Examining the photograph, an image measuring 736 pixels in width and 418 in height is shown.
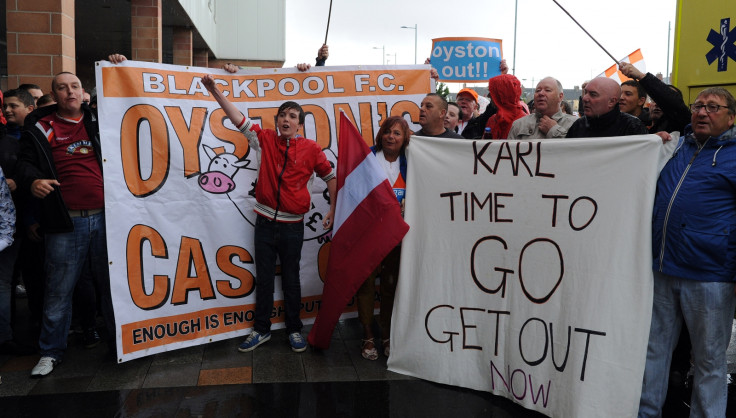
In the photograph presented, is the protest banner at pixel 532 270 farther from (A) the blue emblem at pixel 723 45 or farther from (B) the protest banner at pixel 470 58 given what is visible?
(B) the protest banner at pixel 470 58

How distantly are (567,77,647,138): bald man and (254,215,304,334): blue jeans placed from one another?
218 centimetres

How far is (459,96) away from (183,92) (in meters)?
3.40

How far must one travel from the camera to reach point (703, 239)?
3.13 m

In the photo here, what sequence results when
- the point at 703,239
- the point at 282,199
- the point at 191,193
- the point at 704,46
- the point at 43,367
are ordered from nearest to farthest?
the point at 703,239 → the point at 704,46 → the point at 43,367 → the point at 282,199 → the point at 191,193

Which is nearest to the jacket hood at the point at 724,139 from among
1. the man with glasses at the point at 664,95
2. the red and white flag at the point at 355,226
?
the man with glasses at the point at 664,95

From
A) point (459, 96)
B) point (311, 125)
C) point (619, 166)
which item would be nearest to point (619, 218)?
point (619, 166)

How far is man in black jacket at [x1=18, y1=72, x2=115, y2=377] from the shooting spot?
4.21m

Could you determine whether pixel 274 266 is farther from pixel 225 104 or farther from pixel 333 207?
pixel 225 104

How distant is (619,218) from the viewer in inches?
135

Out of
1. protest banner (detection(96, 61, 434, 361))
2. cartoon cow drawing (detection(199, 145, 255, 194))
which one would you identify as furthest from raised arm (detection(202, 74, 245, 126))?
cartoon cow drawing (detection(199, 145, 255, 194))

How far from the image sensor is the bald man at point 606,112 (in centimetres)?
392

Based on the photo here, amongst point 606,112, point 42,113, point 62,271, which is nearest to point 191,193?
point 62,271

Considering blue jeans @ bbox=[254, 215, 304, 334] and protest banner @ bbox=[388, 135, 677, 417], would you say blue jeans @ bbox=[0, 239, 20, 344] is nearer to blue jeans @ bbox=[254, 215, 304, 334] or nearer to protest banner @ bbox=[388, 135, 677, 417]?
blue jeans @ bbox=[254, 215, 304, 334]

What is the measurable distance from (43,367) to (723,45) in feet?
15.7
